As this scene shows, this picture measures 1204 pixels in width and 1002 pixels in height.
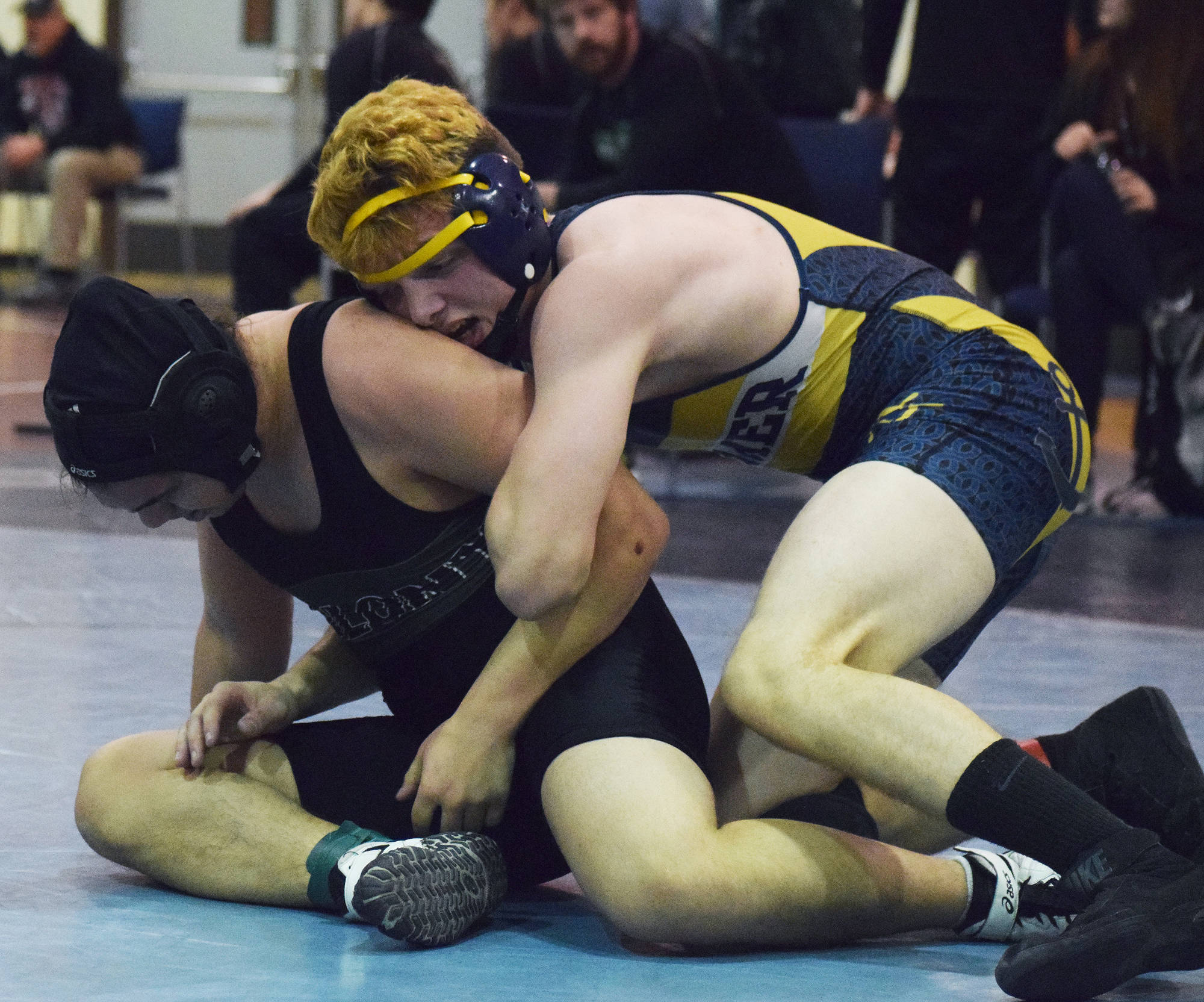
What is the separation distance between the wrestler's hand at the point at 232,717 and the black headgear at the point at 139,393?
30cm

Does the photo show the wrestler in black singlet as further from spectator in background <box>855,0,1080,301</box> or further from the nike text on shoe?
spectator in background <box>855,0,1080,301</box>

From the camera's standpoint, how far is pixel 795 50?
6609 mm

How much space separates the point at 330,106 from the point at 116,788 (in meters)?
3.67

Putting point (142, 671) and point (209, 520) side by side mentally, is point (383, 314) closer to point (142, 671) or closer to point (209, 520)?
point (209, 520)

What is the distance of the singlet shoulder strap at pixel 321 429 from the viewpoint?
→ 215 centimetres

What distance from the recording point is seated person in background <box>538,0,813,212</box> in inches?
195

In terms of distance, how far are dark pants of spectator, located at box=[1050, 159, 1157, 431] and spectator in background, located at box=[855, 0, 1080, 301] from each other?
23 centimetres

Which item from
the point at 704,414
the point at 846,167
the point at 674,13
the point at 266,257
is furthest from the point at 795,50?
the point at 704,414

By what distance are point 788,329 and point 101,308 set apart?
0.80 metres

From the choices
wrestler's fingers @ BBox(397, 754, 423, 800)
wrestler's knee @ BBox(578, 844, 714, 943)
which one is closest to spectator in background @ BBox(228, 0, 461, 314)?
wrestler's fingers @ BBox(397, 754, 423, 800)

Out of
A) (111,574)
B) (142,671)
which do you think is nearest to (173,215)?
(111,574)

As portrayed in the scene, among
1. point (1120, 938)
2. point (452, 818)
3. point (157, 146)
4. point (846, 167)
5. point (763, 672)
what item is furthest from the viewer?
point (157, 146)

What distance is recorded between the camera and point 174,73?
41.1 ft

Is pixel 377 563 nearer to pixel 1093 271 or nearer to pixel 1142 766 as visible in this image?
pixel 1142 766
